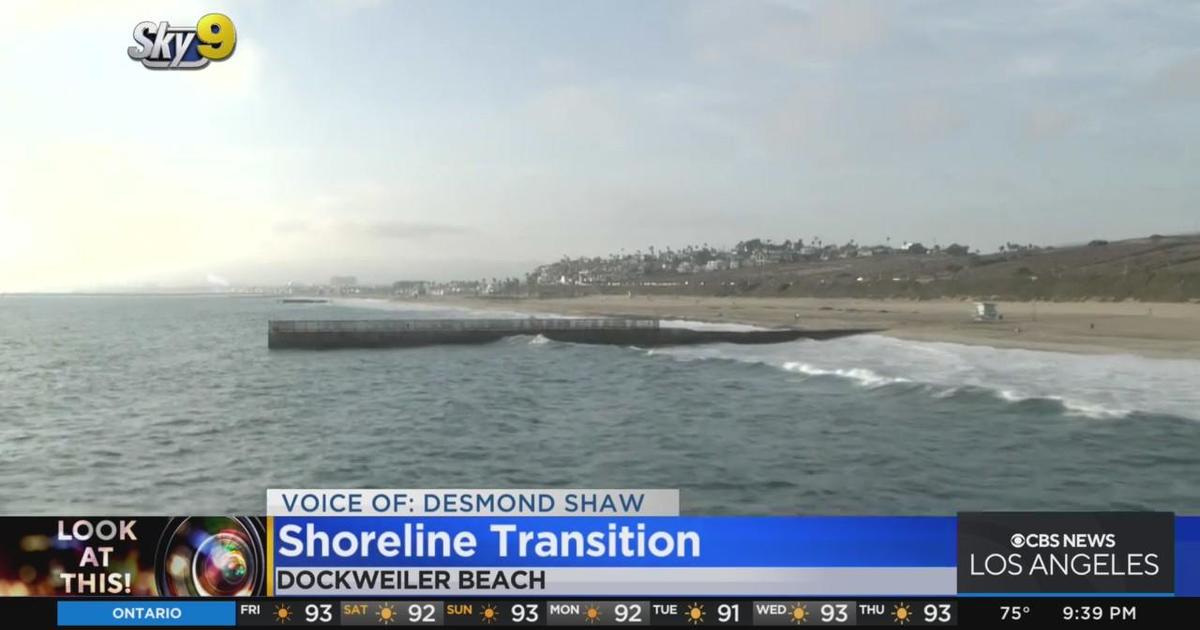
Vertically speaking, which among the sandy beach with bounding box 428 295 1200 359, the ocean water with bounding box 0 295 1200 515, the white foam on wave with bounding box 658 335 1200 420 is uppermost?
the sandy beach with bounding box 428 295 1200 359

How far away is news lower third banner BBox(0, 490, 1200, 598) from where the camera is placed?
15.6 feet

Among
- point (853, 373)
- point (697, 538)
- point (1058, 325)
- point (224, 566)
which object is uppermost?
point (697, 538)

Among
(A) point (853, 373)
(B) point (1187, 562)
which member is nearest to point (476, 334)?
(A) point (853, 373)

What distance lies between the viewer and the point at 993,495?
46.8 feet

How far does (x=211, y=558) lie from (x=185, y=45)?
14.1 feet

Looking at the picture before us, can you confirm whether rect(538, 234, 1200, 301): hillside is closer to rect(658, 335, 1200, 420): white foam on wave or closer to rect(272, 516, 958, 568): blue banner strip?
rect(658, 335, 1200, 420): white foam on wave

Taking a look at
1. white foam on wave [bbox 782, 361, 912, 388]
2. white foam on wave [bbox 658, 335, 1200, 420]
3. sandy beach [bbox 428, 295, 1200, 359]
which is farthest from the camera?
sandy beach [bbox 428, 295, 1200, 359]

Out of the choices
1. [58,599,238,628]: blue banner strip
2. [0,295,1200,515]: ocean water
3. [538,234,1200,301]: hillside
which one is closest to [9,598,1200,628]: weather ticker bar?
[58,599,238,628]: blue banner strip

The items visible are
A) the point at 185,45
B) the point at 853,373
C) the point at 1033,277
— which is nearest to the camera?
the point at 185,45

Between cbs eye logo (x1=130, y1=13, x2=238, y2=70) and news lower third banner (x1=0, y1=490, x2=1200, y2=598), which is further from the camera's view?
cbs eye logo (x1=130, y1=13, x2=238, y2=70)

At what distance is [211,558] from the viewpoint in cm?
494

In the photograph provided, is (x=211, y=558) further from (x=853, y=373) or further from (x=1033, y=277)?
(x=1033, y=277)

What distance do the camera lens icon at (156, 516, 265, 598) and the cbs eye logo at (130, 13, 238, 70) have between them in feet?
12.7

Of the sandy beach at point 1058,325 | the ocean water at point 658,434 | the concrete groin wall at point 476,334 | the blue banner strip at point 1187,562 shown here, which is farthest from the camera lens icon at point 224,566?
the concrete groin wall at point 476,334
